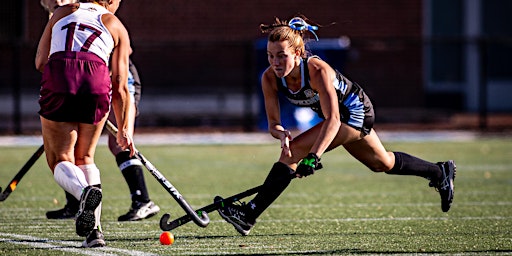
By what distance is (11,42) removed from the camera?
19.1 meters

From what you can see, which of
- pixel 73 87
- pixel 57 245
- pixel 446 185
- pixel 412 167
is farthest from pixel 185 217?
pixel 446 185

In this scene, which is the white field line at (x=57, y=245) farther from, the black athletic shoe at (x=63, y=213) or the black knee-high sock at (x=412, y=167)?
the black knee-high sock at (x=412, y=167)

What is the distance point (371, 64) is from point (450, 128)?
2593 mm

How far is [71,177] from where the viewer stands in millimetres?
6359

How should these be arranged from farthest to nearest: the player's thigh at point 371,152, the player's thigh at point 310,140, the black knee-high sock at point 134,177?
the black knee-high sock at point 134,177
the player's thigh at point 371,152
the player's thigh at point 310,140

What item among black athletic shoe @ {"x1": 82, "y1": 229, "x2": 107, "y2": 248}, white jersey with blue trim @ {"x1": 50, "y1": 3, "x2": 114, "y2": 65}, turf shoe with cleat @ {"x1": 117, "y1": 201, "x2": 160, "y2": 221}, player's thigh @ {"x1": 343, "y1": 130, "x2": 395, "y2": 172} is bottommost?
turf shoe with cleat @ {"x1": 117, "y1": 201, "x2": 160, "y2": 221}

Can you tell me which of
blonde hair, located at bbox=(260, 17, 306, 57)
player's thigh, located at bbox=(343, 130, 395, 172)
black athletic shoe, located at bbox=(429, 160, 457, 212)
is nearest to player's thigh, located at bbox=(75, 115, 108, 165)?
blonde hair, located at bbox=(260, 17, 306, 57)

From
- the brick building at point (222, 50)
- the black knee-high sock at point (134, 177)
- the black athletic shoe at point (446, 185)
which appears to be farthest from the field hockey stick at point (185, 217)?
the brick building at point (222, 50)

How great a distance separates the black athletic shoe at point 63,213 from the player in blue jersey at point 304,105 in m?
1.66

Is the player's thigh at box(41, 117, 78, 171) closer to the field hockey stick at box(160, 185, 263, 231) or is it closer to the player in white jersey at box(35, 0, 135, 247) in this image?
the player in white jersey at box(35, 0, 135, 247)

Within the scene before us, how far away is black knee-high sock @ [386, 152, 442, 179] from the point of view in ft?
25.3

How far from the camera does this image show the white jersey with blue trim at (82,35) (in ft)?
21.0

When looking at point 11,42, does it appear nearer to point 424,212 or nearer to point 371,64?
point 371,64

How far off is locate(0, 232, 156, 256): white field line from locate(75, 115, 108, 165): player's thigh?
0.54 metres
